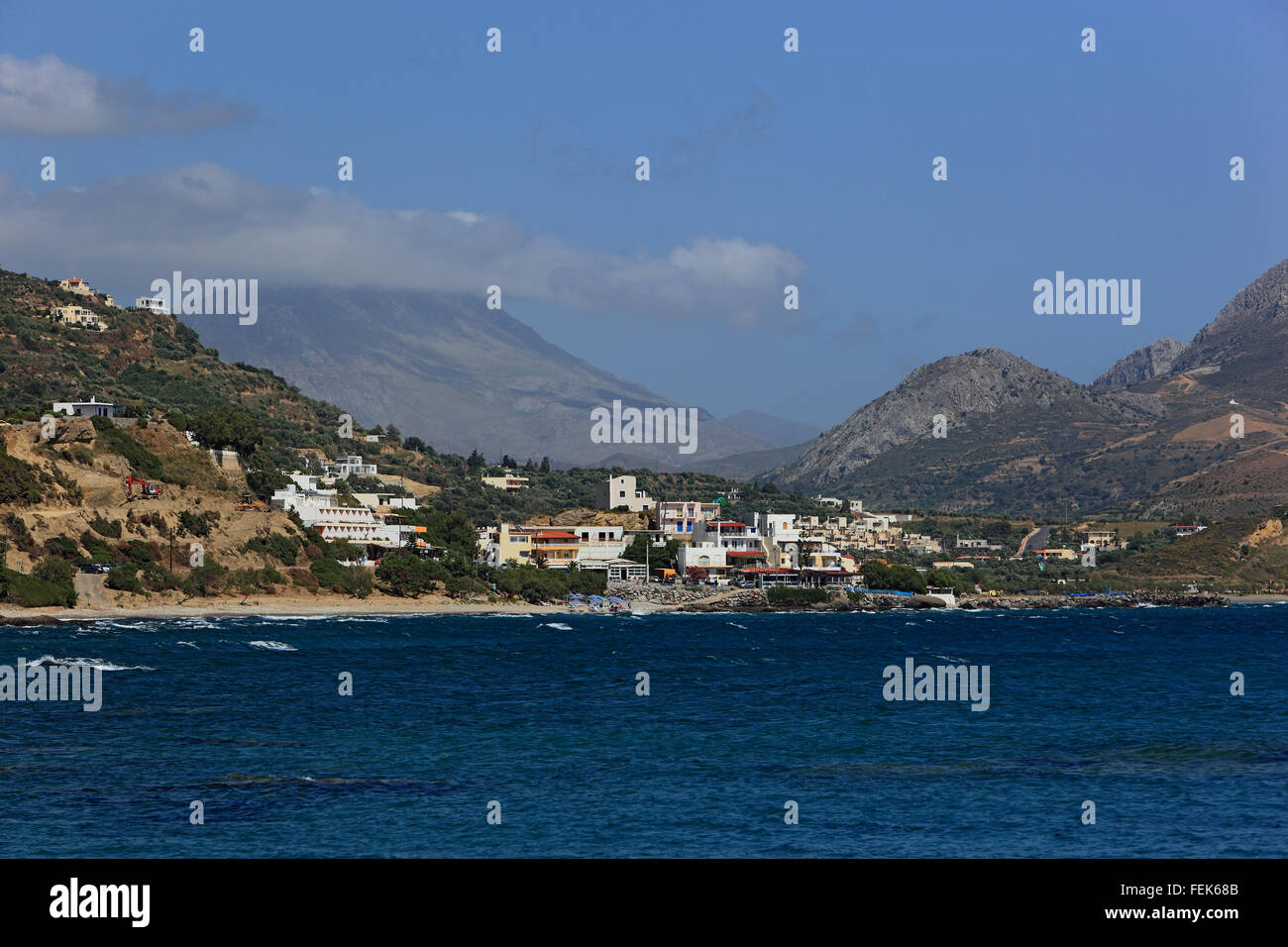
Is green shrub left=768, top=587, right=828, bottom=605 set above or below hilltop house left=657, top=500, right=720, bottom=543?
below

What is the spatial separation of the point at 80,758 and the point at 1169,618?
104 metres

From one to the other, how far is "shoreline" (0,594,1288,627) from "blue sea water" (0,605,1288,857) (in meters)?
17.9

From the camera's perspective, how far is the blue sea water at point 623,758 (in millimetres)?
21609

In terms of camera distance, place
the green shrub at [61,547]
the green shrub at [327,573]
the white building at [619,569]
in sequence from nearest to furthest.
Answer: the green shrub at [61,547] → the green shrub at [327,573] → the white building at [619,569]

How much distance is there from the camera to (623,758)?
30.5 metres

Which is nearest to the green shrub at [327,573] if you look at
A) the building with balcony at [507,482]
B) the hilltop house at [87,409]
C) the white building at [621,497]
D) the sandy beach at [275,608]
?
the sandy beach at [275,608]

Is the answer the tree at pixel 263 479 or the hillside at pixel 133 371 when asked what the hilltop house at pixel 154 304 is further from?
the tree at pixel 263 479

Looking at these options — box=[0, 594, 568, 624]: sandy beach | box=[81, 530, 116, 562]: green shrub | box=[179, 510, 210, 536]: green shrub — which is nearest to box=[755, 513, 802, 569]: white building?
box=[0, 594, 568, 624]: sandy beach

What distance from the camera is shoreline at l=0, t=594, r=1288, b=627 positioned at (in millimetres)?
80125

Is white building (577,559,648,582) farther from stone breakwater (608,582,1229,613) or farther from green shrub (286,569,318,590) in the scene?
green shrub (286,569,318,590)

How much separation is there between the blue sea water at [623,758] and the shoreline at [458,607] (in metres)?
17.9

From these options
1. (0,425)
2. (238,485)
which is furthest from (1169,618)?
(0,425)

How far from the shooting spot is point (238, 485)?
10456cm

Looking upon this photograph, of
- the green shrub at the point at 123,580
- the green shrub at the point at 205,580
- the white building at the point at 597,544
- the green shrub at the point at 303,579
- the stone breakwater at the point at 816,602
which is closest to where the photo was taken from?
the green shrub at the point at 123,580
